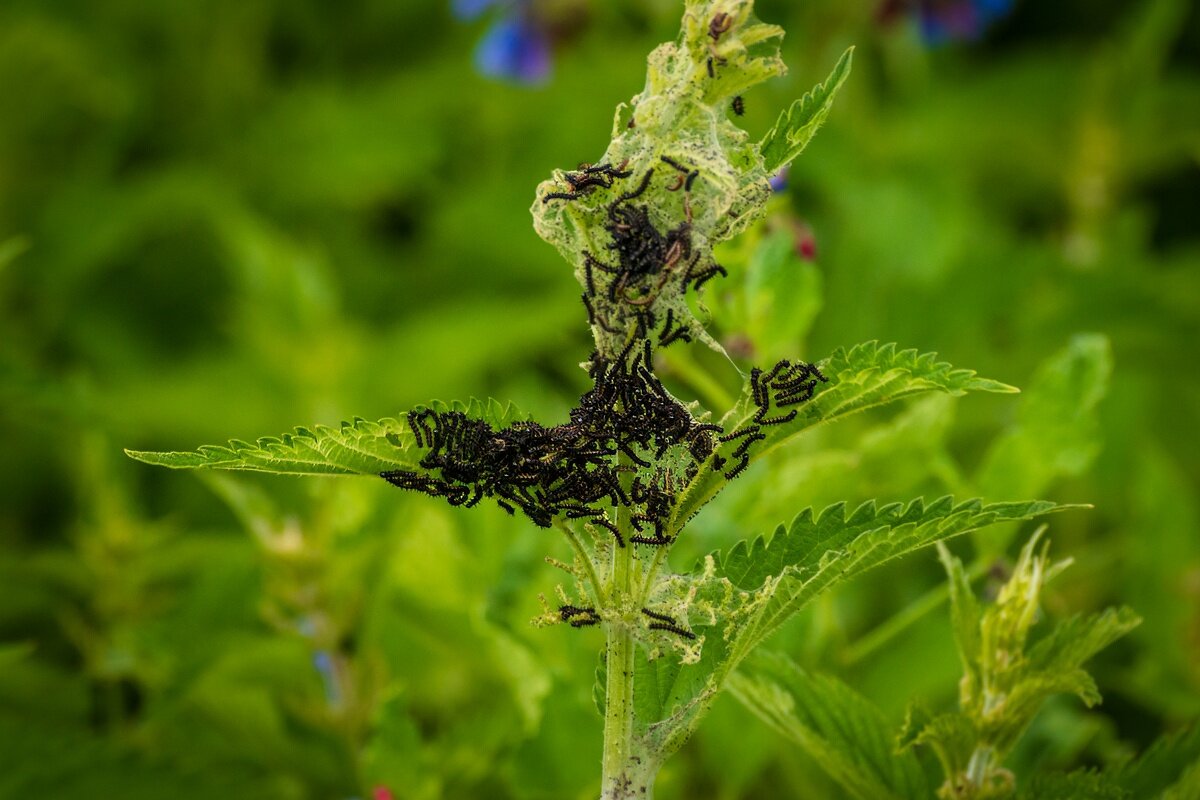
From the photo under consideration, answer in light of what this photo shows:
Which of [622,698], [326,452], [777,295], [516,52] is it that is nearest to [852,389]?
[622,698]

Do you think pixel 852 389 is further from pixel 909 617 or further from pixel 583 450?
pixel 909 617

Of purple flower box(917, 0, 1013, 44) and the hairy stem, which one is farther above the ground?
purple flower box(917, 0, 1013, 44)

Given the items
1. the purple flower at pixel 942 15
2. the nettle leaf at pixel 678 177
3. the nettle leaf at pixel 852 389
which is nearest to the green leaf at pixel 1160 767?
the nettle leaf at pixel 852 389

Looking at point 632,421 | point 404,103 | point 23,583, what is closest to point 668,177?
point 632,421

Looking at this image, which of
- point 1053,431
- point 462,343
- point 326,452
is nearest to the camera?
point 326,452

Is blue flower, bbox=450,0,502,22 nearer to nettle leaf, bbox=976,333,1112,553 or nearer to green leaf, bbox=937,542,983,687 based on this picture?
nettle leaf, bbox=976,333,1112,553

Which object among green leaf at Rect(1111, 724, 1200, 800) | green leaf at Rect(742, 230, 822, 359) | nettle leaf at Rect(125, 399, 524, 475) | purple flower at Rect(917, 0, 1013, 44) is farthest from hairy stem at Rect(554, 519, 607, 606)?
purple flower at Rect(917, 0, 1013, 44)
